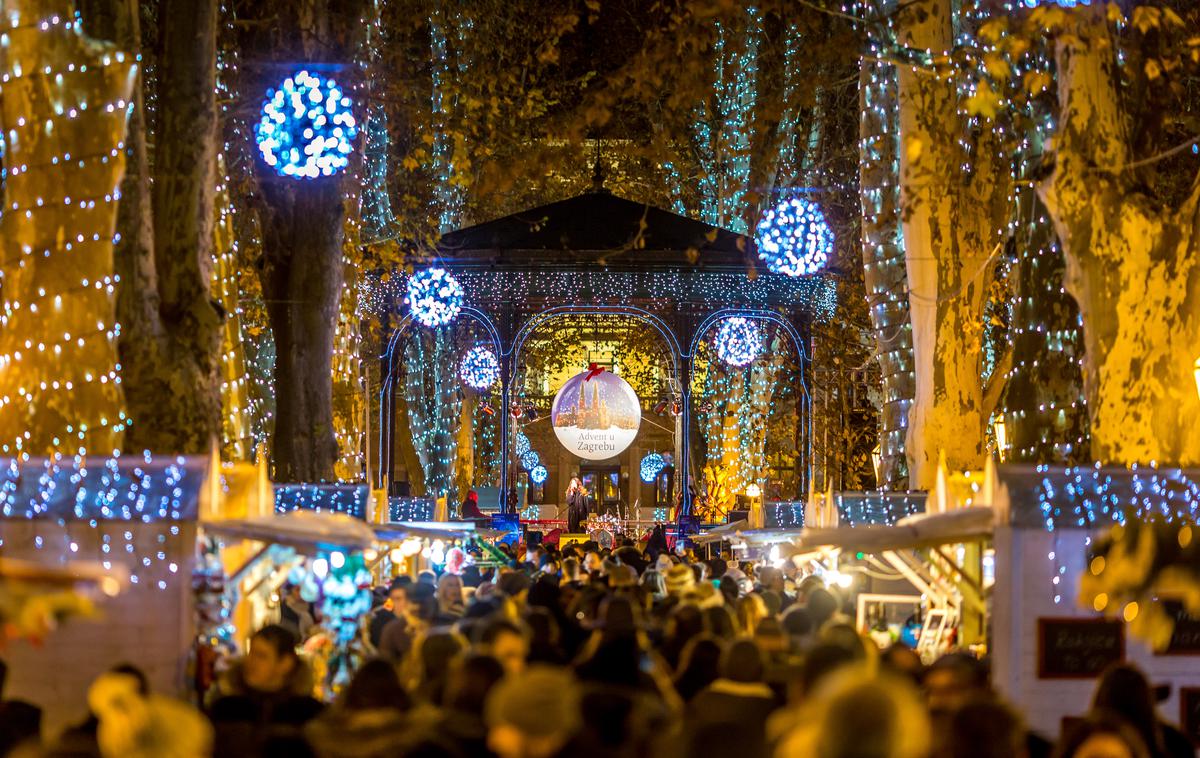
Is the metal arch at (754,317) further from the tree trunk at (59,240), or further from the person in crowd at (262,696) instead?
the person in crowd at (262,696)

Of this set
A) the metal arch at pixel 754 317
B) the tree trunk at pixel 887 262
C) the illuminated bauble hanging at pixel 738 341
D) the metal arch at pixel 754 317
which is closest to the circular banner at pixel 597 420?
the metal arch at pixel 754 317

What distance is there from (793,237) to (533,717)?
67.2 feet

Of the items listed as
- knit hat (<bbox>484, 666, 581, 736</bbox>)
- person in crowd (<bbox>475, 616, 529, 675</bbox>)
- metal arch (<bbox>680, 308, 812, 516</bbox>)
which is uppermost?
metal arch (<bbox>680, 308, 812, 516</bbox>)

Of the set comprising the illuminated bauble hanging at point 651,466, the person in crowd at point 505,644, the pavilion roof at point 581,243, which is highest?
the pavilion roof at point 581,243

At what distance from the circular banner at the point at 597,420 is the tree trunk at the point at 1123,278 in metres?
14.3

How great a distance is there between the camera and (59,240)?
1217cm

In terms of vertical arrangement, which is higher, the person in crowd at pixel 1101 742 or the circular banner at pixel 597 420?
the circular banner at pixel 597 420

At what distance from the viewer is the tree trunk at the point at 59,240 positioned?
1208 centimetres

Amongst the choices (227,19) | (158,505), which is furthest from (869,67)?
(158,505)

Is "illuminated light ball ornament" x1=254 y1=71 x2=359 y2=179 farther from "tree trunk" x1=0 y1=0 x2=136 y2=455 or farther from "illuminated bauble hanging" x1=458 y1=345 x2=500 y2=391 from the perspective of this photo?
"illuminated bauble hanging" x1=458 y1=345 x2=500 y2=391

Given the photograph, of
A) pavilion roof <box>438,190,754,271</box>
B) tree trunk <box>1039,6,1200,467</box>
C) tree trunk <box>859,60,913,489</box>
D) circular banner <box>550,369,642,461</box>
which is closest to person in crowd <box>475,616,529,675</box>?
tree trunk <box>1039,6,1200,467</box>

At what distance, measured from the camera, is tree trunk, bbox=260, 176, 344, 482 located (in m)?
18.8

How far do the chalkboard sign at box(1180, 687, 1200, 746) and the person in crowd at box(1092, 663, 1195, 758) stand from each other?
12.0ft

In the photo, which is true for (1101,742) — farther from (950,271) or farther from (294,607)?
(950,271)
